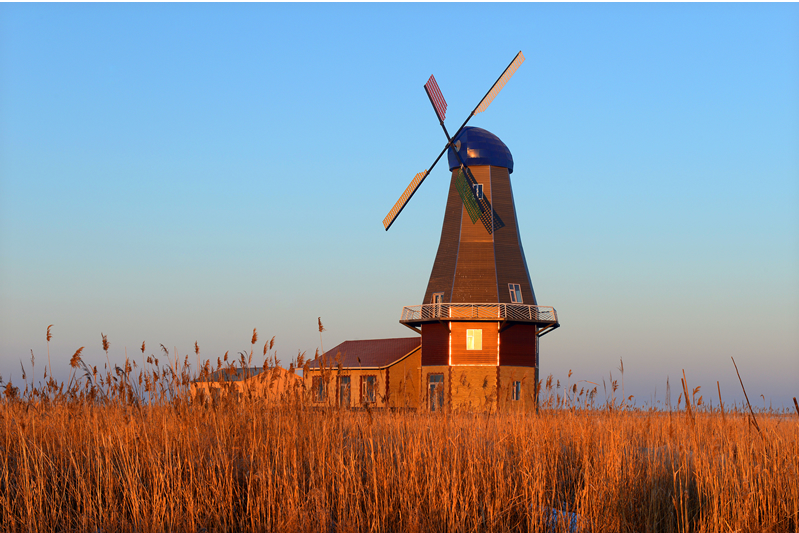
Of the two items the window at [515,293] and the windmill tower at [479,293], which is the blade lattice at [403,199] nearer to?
the windmill tower at [479,293]

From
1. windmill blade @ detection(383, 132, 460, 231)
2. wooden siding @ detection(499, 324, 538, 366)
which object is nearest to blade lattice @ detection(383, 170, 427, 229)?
windmill blade @ detection(383, 132, 460, 231)

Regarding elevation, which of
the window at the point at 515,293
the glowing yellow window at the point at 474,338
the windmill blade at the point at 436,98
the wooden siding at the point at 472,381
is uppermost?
the windmill blade at the point at 436,98

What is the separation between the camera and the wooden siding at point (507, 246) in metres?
28.5

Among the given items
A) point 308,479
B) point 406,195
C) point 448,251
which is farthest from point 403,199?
point 308,479

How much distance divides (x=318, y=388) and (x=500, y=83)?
26.4m

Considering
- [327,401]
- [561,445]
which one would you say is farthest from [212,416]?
[561,445]

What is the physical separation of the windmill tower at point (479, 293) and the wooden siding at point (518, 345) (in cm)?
4

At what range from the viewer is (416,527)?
437cm

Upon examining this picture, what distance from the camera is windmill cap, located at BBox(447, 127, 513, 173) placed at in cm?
2982

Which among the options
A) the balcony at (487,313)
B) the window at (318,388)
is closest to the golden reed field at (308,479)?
the window at (318,388)

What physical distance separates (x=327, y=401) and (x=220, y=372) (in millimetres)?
1279

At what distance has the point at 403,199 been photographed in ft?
103

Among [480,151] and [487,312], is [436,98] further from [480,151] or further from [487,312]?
[487,312]

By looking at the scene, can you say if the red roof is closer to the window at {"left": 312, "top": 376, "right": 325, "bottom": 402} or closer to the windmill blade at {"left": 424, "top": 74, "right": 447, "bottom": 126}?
the windmill blade at {"left": 424, "top": 74, "right": 447, "bottom": 126}
